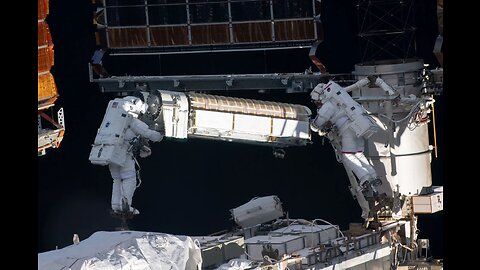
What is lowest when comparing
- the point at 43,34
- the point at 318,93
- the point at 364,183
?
the point at 364,183

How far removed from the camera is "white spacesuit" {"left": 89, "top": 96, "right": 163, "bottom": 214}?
2636 centimetres

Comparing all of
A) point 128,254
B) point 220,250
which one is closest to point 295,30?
point 220,250

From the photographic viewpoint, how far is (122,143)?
1043 inches

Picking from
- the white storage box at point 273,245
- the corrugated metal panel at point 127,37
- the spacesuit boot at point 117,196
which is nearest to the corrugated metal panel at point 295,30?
the corrugated metal panel at point 127,37

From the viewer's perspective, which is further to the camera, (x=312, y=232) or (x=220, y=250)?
(x=312, y=232)

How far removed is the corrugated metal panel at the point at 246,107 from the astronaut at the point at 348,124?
3.78 feet

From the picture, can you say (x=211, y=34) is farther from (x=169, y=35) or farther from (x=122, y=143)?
(x=122, y=143)

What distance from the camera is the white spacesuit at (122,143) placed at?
2636 centimetres

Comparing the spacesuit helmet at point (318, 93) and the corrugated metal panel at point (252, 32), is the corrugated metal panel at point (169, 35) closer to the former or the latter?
the corrugated metal panel at point (252, 32)

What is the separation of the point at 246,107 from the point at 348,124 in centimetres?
237

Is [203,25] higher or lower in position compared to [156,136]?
higher

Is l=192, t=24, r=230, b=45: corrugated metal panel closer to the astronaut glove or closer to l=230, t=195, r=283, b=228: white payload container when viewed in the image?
l=230, t=195, r=283, b=228: white payload container

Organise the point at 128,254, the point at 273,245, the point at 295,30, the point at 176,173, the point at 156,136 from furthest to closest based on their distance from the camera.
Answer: the point at 176,173, the point at 295,30, the point at 156,136, the point at 273,245, the point at 128,254

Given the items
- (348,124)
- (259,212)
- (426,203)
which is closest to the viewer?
(348,124)
